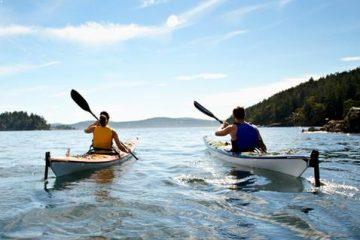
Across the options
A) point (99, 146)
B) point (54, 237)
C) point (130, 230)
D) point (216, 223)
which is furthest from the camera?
point (99, 146)

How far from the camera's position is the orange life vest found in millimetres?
15375

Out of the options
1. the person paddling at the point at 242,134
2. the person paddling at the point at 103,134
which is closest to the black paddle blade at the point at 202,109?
the person paddling at the point at 242,134

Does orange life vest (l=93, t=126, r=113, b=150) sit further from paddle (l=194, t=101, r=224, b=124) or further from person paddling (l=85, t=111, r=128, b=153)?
paddle (l=194, t=101, r=224, b=124)

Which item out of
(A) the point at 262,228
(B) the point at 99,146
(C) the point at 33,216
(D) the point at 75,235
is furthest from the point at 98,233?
(B) the point at 99,146

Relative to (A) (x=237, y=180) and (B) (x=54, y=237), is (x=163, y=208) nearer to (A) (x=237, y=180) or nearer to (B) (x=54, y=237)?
(B) (x=54, y=237)

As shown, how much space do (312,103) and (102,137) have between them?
117 metres

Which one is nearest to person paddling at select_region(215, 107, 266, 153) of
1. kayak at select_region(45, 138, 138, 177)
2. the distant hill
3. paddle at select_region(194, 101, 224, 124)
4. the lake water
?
the lake water

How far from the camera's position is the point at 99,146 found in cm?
1588

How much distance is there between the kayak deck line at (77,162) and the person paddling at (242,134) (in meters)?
4.57

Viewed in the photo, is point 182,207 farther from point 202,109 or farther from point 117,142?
point 202,109

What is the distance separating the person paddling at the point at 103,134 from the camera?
15.3 m

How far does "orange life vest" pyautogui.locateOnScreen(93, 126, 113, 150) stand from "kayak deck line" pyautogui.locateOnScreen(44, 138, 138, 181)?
0.43m

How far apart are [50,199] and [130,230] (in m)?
3.68

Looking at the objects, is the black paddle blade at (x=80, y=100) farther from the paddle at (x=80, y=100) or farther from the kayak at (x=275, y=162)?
the kayak at (x=275, y=162)
